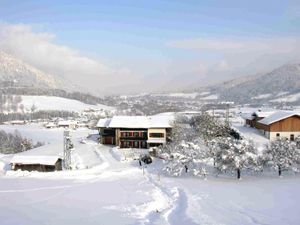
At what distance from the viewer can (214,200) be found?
29.4 meters

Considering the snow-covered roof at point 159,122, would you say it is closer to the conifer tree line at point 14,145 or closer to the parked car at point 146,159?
the parked car at point 146,159

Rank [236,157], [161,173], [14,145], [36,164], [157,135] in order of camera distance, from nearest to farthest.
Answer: [236,157] → [161,173] → [36,164] → [157,135] → [14,145]

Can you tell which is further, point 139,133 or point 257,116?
point 257,116

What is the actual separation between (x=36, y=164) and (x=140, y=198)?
21526mm

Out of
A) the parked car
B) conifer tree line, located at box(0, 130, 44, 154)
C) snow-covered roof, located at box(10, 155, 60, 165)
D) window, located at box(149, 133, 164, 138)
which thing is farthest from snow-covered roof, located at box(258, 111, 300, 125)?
conifer tree line, located at box(0, 130, 44, 154)

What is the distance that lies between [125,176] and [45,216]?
1671 cm

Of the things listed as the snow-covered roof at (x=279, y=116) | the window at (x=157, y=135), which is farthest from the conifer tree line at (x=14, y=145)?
the snow-covered roof at (x=279, y=116)

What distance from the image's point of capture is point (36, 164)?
48.1 m

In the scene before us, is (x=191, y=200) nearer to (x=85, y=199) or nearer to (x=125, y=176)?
(x=85, y=199)

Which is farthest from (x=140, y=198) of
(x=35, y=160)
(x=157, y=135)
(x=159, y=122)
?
(x=159, y=122)

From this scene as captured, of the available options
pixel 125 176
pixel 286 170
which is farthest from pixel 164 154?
pixel 286 170

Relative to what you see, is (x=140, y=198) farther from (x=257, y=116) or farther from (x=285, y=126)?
(x=257, y=116)

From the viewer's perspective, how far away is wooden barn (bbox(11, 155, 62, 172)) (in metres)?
47.9

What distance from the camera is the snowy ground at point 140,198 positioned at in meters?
24.8
